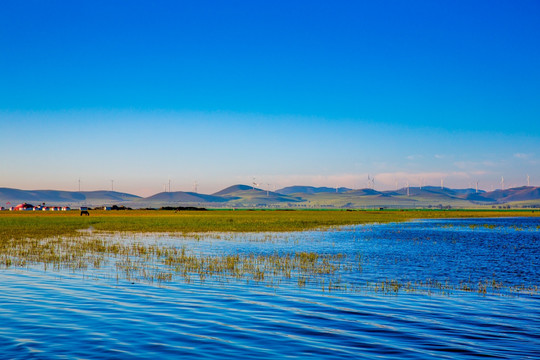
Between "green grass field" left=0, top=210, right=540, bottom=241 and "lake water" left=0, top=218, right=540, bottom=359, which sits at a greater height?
"lake water" left=0, top=218, right=540, bottom=359

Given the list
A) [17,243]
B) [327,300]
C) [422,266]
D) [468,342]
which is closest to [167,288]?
[327,300]

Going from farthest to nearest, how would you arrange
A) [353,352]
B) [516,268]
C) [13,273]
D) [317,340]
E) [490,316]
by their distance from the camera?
1. [516,268]
2. [13,273]
3. [490,316]
4. [317,340]
5. [353,352]

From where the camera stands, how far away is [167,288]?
21.5 m

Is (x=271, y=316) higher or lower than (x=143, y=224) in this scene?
higher

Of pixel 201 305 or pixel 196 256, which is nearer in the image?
pixel 201 305

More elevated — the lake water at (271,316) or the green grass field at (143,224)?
the lake water at (271,316)

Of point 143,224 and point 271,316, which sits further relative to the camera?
point 143,224

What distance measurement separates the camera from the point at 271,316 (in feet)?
53.4

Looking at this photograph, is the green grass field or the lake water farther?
the green grass field

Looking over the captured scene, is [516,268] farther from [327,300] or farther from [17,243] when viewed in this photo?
[17,243]

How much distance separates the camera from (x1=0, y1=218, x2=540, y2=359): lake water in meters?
12.5

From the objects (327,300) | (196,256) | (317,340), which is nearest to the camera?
(317,340)

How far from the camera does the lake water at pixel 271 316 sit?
41.0 feet

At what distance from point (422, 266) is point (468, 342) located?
17.5 m
